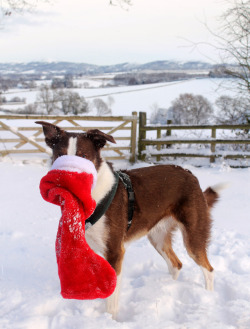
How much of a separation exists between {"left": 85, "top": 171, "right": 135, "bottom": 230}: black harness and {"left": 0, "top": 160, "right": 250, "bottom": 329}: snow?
2.42 ft

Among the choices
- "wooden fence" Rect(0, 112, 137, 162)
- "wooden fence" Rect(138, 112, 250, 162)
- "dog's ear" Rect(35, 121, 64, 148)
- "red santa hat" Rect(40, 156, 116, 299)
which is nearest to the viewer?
"red santa hat" Rect(40, 156, 116, 299)

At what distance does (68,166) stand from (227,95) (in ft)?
32.0

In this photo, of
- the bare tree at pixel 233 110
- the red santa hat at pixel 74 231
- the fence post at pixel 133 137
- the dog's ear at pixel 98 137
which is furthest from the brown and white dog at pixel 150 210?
the bare tree at pixel 233 110

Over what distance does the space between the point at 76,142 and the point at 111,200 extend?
63 centimetres

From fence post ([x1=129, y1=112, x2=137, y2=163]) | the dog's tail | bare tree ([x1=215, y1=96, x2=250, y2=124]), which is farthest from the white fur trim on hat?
bare tree ([x1=215, y1=96, x2=250, y2=124])

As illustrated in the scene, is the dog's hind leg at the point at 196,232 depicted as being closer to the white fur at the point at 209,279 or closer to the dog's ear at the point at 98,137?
the white fur at the point at 209,279

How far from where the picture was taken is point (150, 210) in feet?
9.63

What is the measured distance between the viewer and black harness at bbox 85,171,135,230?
245 centimetres

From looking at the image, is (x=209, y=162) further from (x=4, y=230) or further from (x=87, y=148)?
(x=87, y=148)

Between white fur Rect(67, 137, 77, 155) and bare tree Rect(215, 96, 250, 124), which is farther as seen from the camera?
bare tree Rect(215, 96, 250, 124)

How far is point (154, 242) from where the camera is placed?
3518mm

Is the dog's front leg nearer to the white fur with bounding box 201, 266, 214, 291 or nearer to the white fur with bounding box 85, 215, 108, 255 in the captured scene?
the white fur with bounding box 85, 215, 108, 255

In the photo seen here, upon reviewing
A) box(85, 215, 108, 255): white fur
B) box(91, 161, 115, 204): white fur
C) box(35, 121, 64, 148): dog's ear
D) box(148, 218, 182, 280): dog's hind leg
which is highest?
box(35, 121, 64, 148): dog's ear

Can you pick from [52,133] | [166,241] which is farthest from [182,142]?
[52,133]
